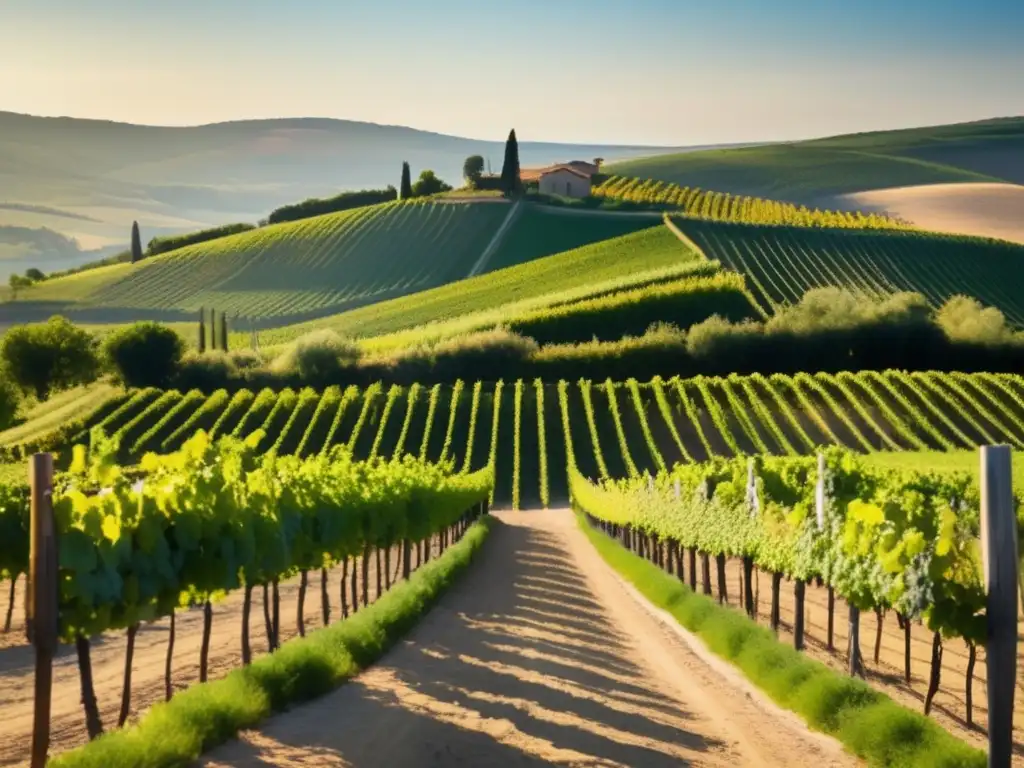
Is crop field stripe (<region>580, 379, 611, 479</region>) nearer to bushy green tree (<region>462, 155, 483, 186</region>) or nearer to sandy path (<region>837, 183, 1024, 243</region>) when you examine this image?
sandy path (<region>837, 183, 1024, 243</region>)

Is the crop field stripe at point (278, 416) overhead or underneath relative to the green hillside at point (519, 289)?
underneath

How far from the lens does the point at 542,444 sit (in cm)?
6619

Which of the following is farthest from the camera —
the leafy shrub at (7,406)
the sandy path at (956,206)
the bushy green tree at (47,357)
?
the sandy path at (956,206)

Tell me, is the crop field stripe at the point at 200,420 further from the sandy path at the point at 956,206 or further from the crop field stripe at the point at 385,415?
the sandy path at the point at 956,206

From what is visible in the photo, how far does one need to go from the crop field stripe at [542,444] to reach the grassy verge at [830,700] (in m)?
41.7

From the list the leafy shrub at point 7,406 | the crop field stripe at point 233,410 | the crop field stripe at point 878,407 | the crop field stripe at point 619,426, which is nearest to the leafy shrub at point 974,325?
the crop field stripe at point 878,407

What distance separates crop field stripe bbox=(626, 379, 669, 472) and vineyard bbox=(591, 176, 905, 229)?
1972 inches

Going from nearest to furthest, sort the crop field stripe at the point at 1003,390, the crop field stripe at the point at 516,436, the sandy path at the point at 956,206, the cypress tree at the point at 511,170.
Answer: the crop field stripe at the point at 516,436, the crop field stripe at the point at 1003,390, the sandy path at the point at 956,206, the cypress tree at the point at 511,170

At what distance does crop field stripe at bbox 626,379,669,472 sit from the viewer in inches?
2483

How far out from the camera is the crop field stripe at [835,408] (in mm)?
62156

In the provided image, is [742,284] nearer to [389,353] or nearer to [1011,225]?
[389,353]

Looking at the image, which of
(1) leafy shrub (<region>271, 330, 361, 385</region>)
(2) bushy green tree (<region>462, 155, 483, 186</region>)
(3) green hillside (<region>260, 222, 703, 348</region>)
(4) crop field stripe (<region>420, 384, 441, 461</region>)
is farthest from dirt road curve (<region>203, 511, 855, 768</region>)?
(2) bushy green tree (<region>462, 155, 483, 186</region>)

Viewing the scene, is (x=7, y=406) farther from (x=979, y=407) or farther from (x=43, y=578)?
(x=43, y=578)

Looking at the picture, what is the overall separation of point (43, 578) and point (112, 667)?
31.0 ft
